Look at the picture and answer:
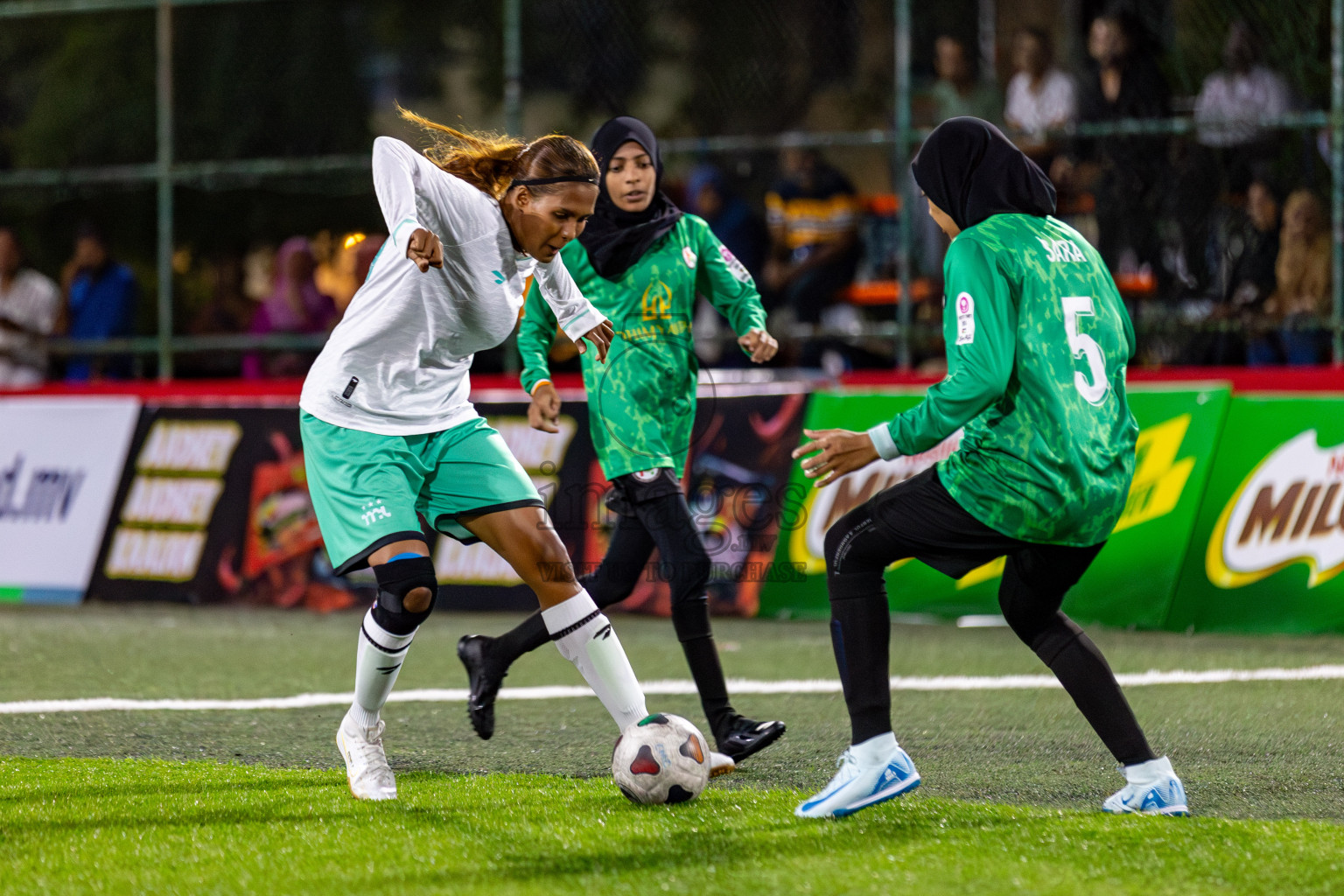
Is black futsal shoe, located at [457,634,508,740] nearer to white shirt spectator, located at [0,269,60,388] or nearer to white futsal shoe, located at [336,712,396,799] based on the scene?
white futsal shoe, located at [336,712,396,799]

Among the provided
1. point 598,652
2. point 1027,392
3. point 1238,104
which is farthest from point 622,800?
point 1238,104

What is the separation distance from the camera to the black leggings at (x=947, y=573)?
439cm

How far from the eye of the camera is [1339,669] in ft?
24.9

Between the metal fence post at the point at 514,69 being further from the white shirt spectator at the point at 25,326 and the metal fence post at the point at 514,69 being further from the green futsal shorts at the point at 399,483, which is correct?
the green futsal shorts at the point at 399,483

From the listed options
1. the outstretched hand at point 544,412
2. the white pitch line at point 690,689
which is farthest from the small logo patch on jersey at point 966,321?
the white pitch line at point 690,689

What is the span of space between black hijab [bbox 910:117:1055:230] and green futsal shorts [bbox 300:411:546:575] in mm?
1522

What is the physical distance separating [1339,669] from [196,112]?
9772 millimetres

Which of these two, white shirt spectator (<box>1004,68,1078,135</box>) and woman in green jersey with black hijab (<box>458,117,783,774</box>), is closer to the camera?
woman in green jersey with black hijab (<box>458,117,783,774</box>)

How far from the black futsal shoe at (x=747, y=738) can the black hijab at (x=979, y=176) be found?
1895 millimetres

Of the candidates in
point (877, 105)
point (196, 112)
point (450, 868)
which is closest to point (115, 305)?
point (196, 112)

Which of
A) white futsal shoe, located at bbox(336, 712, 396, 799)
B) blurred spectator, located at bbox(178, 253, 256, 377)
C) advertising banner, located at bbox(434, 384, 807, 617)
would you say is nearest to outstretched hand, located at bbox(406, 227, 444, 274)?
white futsal shoe, located at bbox(336, 712, 396, 799)

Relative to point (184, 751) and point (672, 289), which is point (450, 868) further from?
point (672, 289)

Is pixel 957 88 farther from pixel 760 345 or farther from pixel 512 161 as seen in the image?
pixel 512 161

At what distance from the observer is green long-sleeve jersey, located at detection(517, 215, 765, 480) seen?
5.83 m
